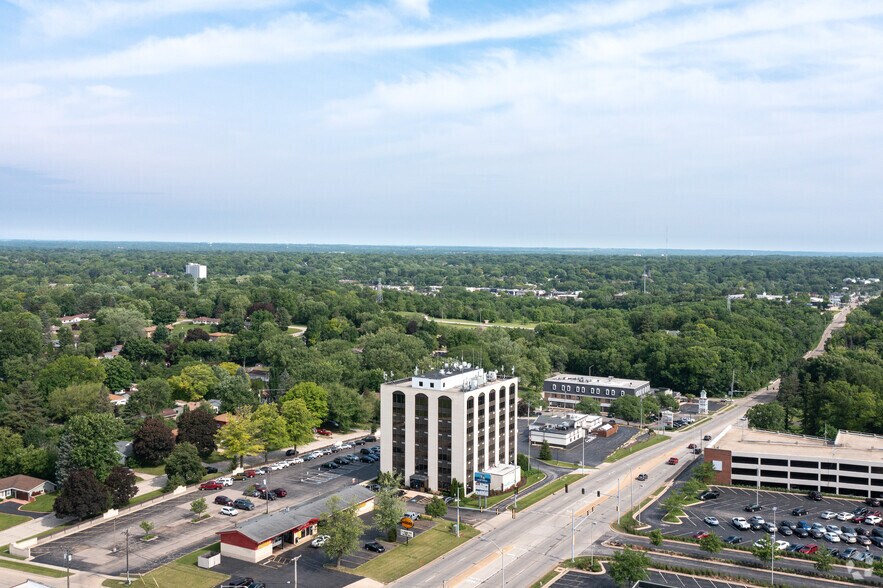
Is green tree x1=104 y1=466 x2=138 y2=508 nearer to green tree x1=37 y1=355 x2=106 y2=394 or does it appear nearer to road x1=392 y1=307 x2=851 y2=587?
road x1=392 y1=307 x2=851 y2=587

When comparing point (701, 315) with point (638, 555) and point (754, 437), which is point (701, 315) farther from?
point (638, 555)

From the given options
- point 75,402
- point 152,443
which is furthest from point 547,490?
point 75,402

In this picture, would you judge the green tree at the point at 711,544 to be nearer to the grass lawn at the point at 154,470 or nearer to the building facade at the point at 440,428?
the building facade at the point at 440,428

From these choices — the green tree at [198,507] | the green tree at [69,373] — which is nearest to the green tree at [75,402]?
the green tree at [69,373]

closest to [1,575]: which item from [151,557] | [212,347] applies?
[151,557]

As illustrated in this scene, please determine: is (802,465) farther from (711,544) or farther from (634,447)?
(711,544)
